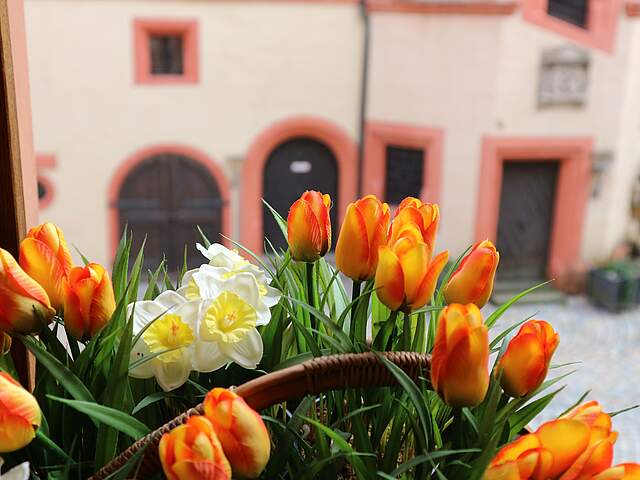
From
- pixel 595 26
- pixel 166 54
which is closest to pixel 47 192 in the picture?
pixel 166 54

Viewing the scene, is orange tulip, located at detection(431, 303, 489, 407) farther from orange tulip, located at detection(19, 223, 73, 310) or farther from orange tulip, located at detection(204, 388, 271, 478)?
orange tulip, located at detection(19, 223, 73, 310)

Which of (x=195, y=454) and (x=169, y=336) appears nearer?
(x=195, y=454)

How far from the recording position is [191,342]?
1.70 feet

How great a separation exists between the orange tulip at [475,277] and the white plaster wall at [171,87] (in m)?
4.50

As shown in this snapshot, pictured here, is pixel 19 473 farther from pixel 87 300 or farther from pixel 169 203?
pixel 169 203

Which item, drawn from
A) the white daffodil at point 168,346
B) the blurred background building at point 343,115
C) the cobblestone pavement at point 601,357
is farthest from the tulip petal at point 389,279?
the blurred background building at point 343,115

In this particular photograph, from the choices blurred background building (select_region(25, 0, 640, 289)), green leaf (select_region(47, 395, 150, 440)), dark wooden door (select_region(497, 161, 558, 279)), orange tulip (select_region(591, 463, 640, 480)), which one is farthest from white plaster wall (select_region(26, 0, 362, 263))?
orange tulip (select_region(591, 463, 640, 480))

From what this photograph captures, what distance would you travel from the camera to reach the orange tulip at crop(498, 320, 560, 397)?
466mm

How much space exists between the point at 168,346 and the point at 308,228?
0.40ft

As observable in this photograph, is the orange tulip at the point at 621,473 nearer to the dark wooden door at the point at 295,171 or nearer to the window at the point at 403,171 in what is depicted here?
the window at the point at 403,171

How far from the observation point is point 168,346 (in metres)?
0.52

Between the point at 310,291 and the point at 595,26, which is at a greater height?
Result: the point at 595,26

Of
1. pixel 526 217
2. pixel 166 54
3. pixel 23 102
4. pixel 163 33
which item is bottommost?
pixel 526 217

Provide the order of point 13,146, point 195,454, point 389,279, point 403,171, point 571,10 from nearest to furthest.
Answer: point 195,454
point 389,279
point 13,146
point 571,10
point 403,171
